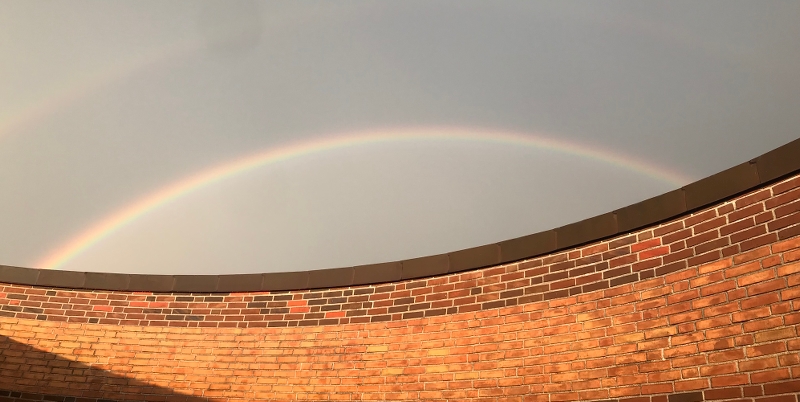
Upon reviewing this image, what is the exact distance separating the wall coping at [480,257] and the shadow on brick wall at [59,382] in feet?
3.09

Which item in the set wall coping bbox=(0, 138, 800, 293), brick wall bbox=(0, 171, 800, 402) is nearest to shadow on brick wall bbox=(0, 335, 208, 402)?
brick wall bbox=(0, 171, 800, 402)

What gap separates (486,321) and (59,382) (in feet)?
17.3

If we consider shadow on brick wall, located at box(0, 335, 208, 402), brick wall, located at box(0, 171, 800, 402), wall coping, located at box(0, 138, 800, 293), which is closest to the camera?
brick wall, located at box(0, 171, 800, 402)

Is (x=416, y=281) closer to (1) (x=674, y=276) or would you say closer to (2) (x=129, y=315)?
(1) (x=674, y=276)

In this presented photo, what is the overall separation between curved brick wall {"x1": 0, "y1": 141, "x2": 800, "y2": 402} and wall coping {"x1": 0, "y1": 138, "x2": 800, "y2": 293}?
0.7 inches

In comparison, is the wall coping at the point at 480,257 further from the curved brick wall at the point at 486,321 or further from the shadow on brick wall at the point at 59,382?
the shadow on brick wall at the point at 59,382

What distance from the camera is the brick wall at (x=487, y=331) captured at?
4527mm

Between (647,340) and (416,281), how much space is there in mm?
2656

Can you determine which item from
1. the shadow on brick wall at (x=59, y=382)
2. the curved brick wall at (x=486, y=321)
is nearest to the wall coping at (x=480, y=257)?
the curved brick wall at (x=486, y=321)

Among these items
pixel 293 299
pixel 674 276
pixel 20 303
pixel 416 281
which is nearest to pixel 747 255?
pixel 674 276

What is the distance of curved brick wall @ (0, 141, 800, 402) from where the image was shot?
4.56m

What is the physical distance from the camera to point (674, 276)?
199 inches

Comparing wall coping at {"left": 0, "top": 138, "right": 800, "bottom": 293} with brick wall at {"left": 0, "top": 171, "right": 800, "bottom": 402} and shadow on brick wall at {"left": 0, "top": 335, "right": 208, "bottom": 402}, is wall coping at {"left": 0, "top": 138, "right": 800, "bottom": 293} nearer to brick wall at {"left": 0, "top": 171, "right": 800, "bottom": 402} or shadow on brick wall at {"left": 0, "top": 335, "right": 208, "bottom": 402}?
brick wall at {"left": 0, "top": 171, "right": 800, "bottom": 402}

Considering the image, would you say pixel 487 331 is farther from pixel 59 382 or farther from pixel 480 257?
pixel 59 382
